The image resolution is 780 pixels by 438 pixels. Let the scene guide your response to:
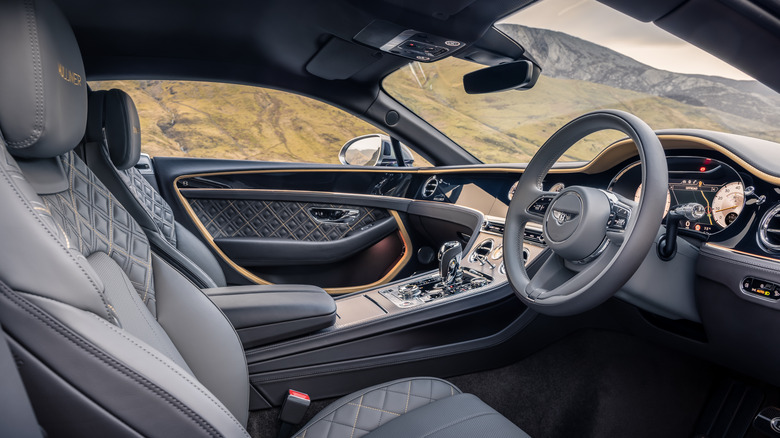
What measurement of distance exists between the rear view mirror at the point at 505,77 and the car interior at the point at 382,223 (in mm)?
11

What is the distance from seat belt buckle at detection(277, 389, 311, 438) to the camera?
1284mm

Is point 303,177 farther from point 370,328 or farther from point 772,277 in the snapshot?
point 772,277

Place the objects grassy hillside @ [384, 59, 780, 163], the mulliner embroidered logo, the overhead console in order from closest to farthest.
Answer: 1. the mulliner embroidered logo
2. grassy hillside @ [384, 59, 780, 163]
3. the overhead console

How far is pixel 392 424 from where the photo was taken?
1012 millimetres

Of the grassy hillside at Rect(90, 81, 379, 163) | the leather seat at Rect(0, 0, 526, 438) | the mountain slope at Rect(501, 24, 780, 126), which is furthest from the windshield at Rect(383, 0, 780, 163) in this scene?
the leather seat at Rect(0, 0, 526, 438)

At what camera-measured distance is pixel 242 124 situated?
2.57 meters

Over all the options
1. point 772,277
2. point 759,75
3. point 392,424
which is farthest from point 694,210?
point 392,424

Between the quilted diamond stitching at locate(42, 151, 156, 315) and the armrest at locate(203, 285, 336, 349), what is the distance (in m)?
0.36

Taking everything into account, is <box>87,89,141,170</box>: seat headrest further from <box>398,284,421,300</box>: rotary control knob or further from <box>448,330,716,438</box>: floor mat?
<box>448,330,716,438</box>: floor mat

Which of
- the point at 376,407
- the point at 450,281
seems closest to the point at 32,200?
the point at 376,407

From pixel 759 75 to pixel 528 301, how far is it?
63 cm

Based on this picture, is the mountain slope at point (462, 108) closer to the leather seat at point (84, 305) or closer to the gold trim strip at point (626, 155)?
the gold trim strip at point (626, 155)

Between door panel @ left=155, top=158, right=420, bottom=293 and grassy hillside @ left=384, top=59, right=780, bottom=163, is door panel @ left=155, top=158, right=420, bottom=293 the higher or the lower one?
the lower one

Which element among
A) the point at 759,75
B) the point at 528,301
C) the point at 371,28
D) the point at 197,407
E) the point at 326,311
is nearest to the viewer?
the point at 197,407
